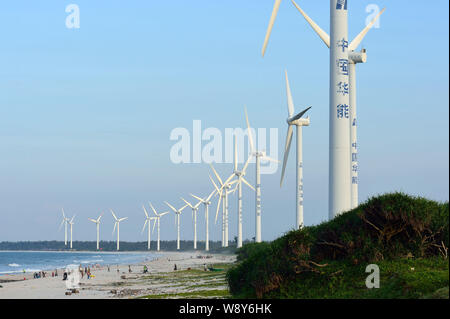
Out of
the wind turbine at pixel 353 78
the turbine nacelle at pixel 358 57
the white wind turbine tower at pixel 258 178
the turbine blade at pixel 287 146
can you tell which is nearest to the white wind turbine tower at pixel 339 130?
A: the wind turbine at pixel 353 78

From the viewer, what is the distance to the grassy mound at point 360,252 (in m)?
28.8

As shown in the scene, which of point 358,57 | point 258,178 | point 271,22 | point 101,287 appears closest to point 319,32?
point 271,22

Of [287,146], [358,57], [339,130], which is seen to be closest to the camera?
[339,130]

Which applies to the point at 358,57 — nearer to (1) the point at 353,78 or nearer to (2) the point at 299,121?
(1) the point at 353,78

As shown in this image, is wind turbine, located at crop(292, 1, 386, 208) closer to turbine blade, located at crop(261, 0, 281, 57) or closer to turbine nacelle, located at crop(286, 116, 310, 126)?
turbine blade, located at crop(261, 0, 281, 57)

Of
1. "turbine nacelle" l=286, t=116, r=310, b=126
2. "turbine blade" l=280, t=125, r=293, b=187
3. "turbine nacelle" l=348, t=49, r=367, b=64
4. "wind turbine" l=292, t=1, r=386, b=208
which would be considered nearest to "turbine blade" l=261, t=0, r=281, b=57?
"wind turbine" l=292, t=1, r=386, b=208

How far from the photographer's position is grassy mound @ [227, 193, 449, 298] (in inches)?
1133

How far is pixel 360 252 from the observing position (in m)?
30.4

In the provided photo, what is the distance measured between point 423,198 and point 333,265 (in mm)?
6035

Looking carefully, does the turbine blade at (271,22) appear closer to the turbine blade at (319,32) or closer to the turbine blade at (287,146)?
the turbine blade at (319,32)
